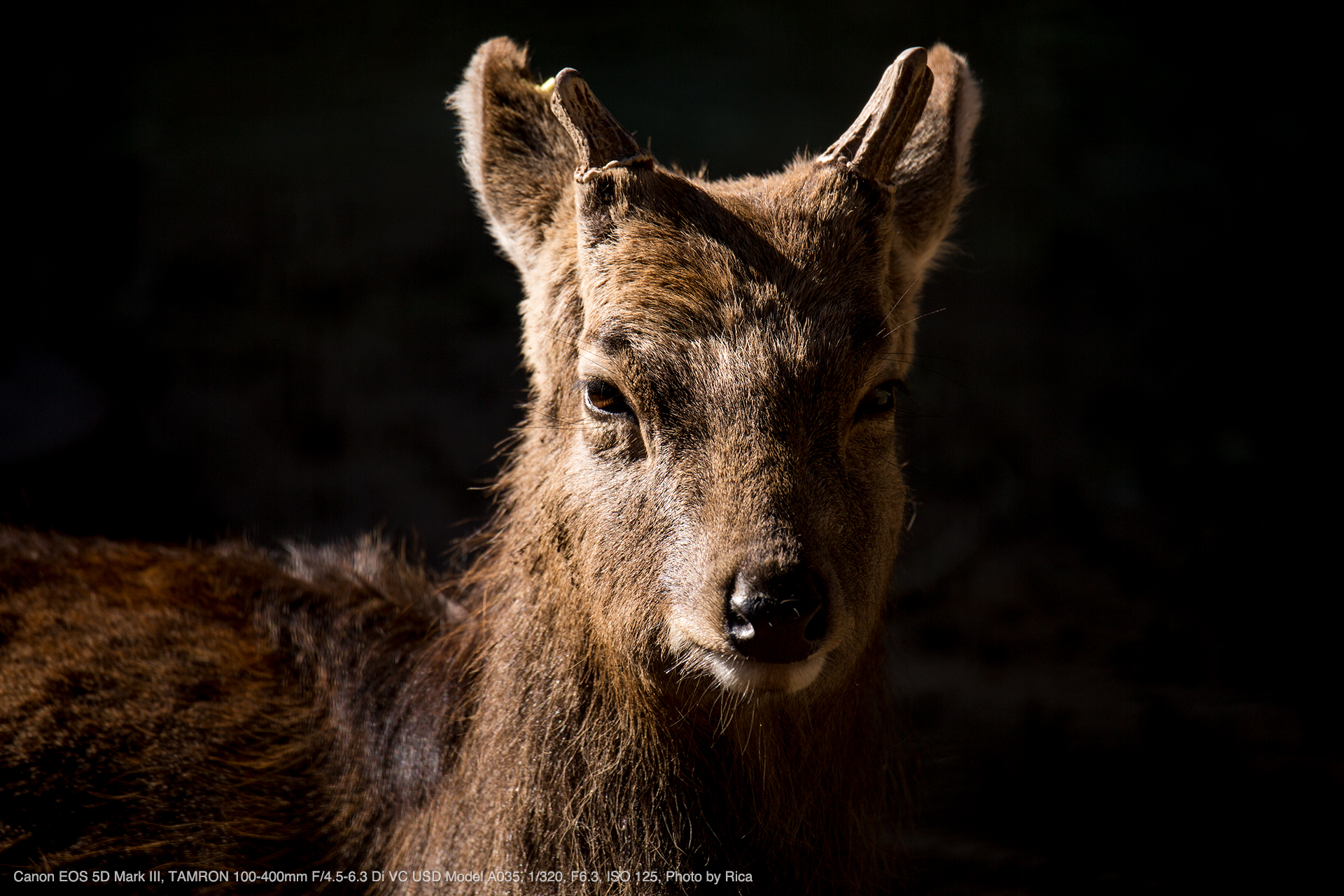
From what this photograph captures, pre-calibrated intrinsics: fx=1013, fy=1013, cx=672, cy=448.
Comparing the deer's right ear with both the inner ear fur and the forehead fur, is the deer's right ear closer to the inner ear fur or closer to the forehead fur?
the forehead fur

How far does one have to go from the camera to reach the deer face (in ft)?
7.68

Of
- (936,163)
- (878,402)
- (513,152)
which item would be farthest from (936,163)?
(513,152)

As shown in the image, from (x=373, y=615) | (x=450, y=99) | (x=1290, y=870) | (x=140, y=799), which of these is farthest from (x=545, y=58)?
(x=1290, y=870)

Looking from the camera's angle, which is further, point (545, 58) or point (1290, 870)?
point (545, 58)

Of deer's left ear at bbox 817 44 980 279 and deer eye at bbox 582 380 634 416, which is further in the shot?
deer's left ear at bbox 817 44 980 279

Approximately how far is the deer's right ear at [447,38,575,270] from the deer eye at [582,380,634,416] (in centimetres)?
79

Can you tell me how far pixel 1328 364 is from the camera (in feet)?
20.6

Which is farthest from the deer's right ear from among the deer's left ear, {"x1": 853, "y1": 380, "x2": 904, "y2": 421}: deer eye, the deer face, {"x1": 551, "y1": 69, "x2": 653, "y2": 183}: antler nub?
{"x1": 853, "y1": 380, "x2": 904, "y2": 421}: deer eye

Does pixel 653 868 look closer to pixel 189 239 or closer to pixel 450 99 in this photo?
pixel 450 99

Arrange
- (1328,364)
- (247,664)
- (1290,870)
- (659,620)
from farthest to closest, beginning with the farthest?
(1328,364), (1290,870), (247,664), (659,620)

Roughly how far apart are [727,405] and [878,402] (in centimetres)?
52

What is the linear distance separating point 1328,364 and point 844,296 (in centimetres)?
509

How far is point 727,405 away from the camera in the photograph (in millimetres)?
2479

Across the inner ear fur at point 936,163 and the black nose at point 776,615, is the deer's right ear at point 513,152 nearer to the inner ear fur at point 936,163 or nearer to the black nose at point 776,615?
the inner ear fur at point 936,163
